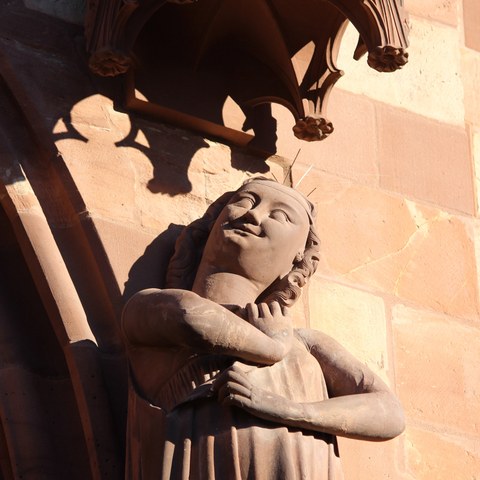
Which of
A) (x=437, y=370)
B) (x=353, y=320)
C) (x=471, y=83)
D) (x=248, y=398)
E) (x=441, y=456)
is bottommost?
(x=441, y=456)

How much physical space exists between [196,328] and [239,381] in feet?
0.53

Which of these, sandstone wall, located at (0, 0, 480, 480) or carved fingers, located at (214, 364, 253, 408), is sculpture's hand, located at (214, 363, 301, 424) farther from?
sandstone wall, located at (0, 0, 480, 480)

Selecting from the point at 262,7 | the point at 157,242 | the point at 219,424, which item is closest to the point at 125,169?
the point at 157,242

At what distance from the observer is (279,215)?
215 inches

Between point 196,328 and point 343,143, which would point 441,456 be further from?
point 196,328

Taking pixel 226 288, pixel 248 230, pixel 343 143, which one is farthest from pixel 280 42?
pixel 226 288

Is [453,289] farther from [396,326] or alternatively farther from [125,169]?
[125,169]

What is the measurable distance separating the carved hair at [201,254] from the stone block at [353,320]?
1.45 feet

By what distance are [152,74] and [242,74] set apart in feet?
0.95

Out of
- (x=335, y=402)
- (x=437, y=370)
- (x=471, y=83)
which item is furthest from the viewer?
(x=471, y=83)

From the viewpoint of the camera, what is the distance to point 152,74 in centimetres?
592

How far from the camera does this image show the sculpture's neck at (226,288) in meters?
5.32

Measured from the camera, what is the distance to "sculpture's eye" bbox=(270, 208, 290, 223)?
5445mm

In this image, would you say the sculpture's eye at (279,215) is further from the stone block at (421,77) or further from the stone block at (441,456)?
the stone block at (421,77)
